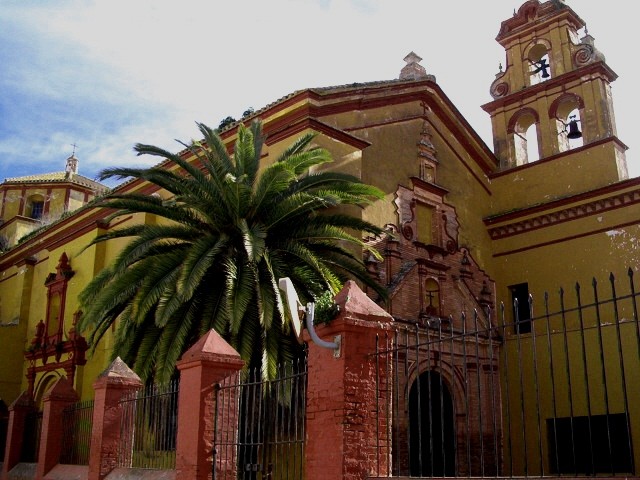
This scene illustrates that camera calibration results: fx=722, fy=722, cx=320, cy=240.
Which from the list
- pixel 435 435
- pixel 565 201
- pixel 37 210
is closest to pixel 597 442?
pixel 435 435

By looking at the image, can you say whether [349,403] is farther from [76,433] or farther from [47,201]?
[47,201]

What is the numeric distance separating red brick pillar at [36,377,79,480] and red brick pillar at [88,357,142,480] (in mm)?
2581

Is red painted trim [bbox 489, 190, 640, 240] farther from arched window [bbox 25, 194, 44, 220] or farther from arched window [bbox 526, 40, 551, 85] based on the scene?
arched window [bbox 25, 194, 44, 220]

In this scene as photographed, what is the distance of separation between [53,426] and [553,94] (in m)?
14.2

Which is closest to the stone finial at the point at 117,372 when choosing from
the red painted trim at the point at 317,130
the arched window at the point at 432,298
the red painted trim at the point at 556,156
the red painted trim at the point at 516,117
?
the red painted trim at the point at 317,130

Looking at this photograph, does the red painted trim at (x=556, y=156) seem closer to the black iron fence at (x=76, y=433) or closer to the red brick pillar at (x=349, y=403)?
the black iron fence at (x=76, y=433)

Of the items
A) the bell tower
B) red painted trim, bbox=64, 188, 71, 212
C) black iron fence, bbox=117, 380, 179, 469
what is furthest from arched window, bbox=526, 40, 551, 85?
red painted trim, bbox=64, 188, 71, 212

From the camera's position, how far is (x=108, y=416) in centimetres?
1071

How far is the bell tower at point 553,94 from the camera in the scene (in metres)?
17.5

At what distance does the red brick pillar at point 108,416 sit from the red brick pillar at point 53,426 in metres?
2.58

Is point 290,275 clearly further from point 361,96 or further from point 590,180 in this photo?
point 590,180

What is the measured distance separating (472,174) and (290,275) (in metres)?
8.23

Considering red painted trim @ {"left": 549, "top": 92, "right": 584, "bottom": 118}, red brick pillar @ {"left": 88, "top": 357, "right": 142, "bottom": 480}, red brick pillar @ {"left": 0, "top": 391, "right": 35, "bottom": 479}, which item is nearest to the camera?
red brick pillar @ {"left": 88, "top": 357, "right": 142, "bottom": 480}

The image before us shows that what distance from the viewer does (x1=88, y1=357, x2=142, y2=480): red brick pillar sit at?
34.4 feet
